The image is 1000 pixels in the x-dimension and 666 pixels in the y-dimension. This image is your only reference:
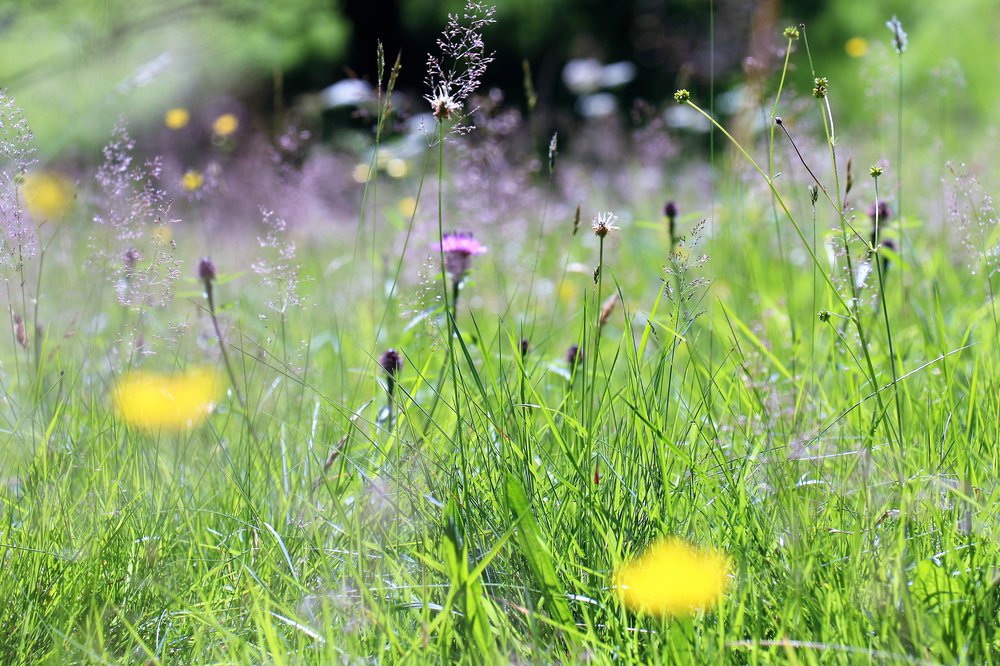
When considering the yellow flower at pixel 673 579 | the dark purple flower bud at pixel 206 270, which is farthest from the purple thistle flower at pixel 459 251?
the yellow flower at pixel 673 579

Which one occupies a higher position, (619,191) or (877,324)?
(877,324)

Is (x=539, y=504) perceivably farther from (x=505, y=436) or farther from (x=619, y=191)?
(x=619, y=191)

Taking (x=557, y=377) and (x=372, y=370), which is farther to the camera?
(x=557, y=377)

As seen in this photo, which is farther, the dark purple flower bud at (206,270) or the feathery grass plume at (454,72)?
the dark purple flower bud at (206,270)

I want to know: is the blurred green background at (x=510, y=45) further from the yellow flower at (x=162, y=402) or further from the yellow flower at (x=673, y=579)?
the yellow flower at (x=673, y=579)

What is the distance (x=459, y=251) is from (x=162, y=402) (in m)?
0.56

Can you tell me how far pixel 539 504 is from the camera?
1.19 meters

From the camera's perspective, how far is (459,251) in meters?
1.64

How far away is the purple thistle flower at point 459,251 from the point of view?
163 cm

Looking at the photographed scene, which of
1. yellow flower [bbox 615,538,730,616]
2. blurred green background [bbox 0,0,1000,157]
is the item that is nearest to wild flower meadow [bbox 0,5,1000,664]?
yellow flower [bbox 615,538,730,616]

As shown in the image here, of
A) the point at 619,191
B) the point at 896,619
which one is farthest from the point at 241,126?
the point at 896,619

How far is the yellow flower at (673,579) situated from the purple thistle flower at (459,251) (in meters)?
0.68

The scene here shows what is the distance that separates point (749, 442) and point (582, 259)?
2314mm

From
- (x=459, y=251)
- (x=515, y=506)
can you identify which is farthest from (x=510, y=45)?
(x=515, y=506)
